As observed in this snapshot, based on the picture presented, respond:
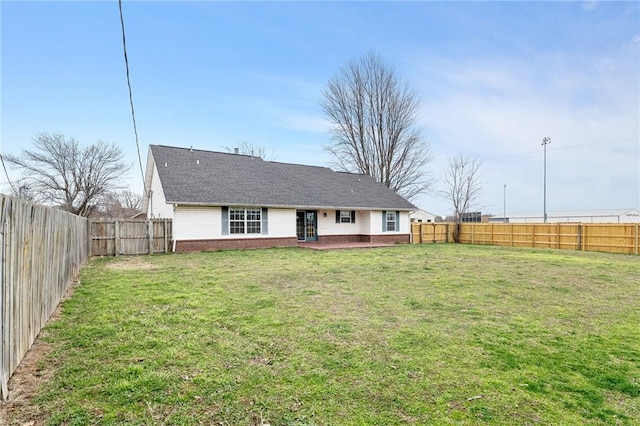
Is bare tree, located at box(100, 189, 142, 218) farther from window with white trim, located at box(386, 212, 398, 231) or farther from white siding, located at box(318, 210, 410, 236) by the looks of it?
window with white trim, located at box(386, 212, 398, 231)

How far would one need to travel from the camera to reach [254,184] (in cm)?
1853

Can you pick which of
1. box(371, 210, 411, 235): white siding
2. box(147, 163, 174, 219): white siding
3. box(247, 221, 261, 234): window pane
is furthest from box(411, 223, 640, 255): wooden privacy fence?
box(147, 163, 174, 219): white siding

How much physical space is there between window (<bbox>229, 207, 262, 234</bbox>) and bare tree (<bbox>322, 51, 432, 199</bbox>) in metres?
16.9

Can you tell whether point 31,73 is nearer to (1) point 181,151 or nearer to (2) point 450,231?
(1) point 181,151

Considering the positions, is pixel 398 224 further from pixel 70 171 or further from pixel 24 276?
pixel 70 171

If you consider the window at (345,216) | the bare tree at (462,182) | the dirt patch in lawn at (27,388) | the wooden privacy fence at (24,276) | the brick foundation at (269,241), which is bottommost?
the dirt patch in lawn at (27,388)

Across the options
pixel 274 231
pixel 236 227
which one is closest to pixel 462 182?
pixel 274 231

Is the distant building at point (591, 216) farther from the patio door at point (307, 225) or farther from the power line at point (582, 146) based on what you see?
the patio door at point (307, 225)

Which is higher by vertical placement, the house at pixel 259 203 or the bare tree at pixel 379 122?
the bare tree at pixel 379 122

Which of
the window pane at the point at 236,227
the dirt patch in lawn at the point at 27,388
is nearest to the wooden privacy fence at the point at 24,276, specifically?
the dirt patch in lawn at the point at 27,388

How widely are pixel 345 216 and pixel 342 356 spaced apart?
17.7 metres

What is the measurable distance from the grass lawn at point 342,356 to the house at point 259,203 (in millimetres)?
8391

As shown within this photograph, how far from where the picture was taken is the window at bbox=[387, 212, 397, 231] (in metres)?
22.3

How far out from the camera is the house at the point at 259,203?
1569cm
